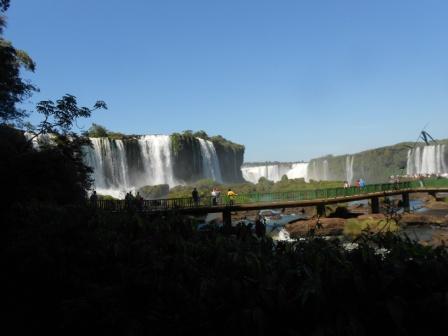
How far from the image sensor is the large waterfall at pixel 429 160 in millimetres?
68125

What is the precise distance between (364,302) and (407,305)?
0.26 metres

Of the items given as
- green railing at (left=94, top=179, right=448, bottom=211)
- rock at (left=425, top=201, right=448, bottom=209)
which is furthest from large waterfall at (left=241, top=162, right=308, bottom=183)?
green railing at (left=94, top=179, right=448, bottom=211)

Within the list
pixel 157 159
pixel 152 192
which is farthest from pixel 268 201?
pixel 157 159

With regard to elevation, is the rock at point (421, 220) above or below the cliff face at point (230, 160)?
below

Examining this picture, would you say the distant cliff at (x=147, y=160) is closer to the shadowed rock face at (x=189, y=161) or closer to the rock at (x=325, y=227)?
the shadowed rock face at (x=189, y=161)

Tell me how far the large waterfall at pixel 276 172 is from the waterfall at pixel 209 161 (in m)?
18.1

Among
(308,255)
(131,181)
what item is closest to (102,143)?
(131,181)

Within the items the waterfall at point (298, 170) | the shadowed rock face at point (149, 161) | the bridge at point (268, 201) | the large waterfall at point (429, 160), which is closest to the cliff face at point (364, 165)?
the waterfall at point (298, 170)

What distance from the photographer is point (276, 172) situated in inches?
3337

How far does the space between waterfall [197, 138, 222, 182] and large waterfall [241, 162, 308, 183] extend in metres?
18.1

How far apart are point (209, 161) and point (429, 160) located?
36419 mm

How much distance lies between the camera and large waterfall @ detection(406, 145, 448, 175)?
68.1m

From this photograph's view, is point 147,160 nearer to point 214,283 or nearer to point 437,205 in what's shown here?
point 437,205

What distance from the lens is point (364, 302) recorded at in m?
2.77
